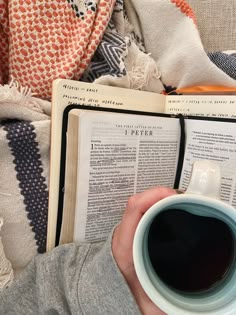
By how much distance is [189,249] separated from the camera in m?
0.46

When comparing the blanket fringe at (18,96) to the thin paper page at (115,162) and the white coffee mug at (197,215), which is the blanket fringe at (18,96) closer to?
the thin paper page at (115,162)

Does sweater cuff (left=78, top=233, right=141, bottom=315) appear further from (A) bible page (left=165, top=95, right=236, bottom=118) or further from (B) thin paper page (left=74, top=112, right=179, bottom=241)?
(A) bible page (left=165, top=95, right=236, bottom=118)

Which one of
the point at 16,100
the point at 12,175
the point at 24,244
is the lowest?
the point at 24,244

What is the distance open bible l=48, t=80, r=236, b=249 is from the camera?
0.50m

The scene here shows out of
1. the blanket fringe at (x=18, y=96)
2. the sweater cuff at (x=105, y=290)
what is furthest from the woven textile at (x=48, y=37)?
the sweater cuff at (x=105, y=290)

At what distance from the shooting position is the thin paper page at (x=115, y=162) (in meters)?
0.50

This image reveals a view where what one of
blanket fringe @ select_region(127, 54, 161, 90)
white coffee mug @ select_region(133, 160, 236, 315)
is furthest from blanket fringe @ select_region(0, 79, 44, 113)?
white coffee mug @ select_region(133, 160, 236, 315)

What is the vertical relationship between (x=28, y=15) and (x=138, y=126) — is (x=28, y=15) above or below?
above

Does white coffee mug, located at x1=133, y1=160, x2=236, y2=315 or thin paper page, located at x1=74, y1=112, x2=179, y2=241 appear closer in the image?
white coffee mug, located at x1=133, y1=160, x2=236, y2=315

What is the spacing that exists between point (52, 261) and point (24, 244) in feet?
0.21

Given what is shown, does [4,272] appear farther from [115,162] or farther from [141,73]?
[141,73]

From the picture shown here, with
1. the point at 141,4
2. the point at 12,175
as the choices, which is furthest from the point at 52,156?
the point at 141,4

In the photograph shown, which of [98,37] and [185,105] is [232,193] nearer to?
[185,105]

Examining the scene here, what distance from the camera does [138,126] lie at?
0.52 m
